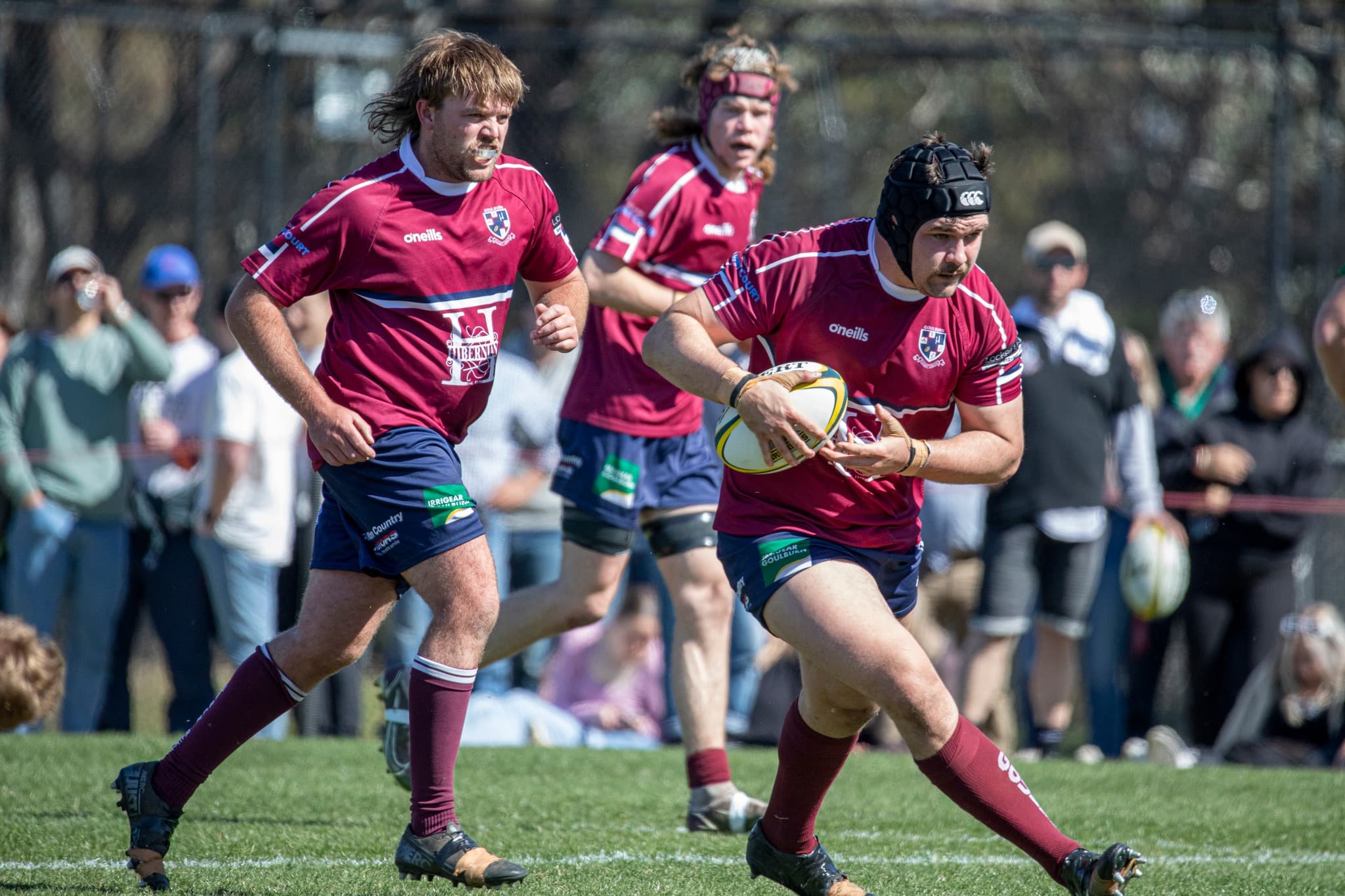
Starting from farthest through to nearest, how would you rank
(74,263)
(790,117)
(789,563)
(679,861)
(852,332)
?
(790,117) → (74,263) → (679,861) → (852,332) → (789,563)

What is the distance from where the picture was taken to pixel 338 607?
439 centimetres

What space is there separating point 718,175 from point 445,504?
6.89ft

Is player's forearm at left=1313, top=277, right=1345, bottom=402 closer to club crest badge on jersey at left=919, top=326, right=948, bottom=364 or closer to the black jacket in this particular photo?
club crest badge on jersey at left=919, top=326, right=948, bottom=364

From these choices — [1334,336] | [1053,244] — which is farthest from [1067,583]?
[1334,336]

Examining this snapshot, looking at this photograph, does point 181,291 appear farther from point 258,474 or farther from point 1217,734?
point 1217,734

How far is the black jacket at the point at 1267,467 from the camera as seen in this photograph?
8406mm

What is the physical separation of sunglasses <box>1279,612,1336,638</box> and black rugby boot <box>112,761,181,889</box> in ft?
18.7

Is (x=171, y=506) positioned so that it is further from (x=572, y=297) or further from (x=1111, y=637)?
(x=1111, y=637)

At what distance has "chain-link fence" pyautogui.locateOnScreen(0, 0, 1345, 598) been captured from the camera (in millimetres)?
9852

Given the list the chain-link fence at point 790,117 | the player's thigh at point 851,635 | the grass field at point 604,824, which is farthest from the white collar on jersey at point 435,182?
the chain-link fence at point 790,117

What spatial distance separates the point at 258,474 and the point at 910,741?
4.90 meters

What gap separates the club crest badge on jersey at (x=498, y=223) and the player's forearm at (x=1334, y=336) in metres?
2.56

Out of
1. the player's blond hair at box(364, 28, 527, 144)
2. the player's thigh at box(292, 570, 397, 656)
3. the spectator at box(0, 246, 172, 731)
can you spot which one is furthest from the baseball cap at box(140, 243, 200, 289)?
the player's thigh at box(292, 570, 397, 656)

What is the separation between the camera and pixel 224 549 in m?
7.90
